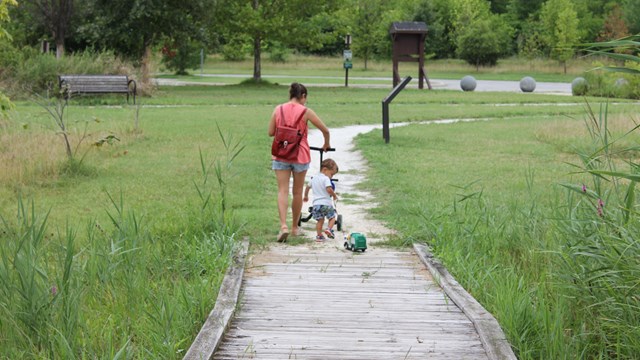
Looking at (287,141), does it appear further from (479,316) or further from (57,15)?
(57,15)

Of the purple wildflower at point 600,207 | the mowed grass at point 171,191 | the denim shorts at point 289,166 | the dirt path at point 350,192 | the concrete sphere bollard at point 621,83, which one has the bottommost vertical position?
the dirt path at point 350,192

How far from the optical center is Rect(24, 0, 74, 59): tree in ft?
129

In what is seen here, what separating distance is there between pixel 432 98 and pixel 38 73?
1416cm

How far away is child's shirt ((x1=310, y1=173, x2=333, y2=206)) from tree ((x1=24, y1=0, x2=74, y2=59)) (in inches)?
1216

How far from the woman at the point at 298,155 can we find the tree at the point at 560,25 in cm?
4729

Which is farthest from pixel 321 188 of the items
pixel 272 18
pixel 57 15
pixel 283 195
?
pixel 57 15

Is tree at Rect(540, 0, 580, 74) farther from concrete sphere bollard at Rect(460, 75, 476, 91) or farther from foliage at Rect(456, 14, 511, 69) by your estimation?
concrete sphere bollard at Rect(460, 75, 476, 91)

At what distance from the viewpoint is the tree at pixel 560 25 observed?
55781 mm

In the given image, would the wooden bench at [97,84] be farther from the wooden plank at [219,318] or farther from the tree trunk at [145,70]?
the wooden plank at [219,318]

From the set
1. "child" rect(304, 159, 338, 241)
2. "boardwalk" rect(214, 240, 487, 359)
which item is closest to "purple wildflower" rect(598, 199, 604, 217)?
Result: "boardwalk" rect(214, 240, 487, 359)

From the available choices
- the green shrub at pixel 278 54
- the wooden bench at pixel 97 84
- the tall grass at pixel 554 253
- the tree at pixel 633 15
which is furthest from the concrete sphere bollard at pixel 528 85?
the green shrub at pixel 278 54

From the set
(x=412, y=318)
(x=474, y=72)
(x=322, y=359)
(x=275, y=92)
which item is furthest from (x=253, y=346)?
(x=474, y=72)

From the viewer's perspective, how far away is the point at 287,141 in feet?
30.9

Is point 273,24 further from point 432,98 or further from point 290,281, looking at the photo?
point 290,281
